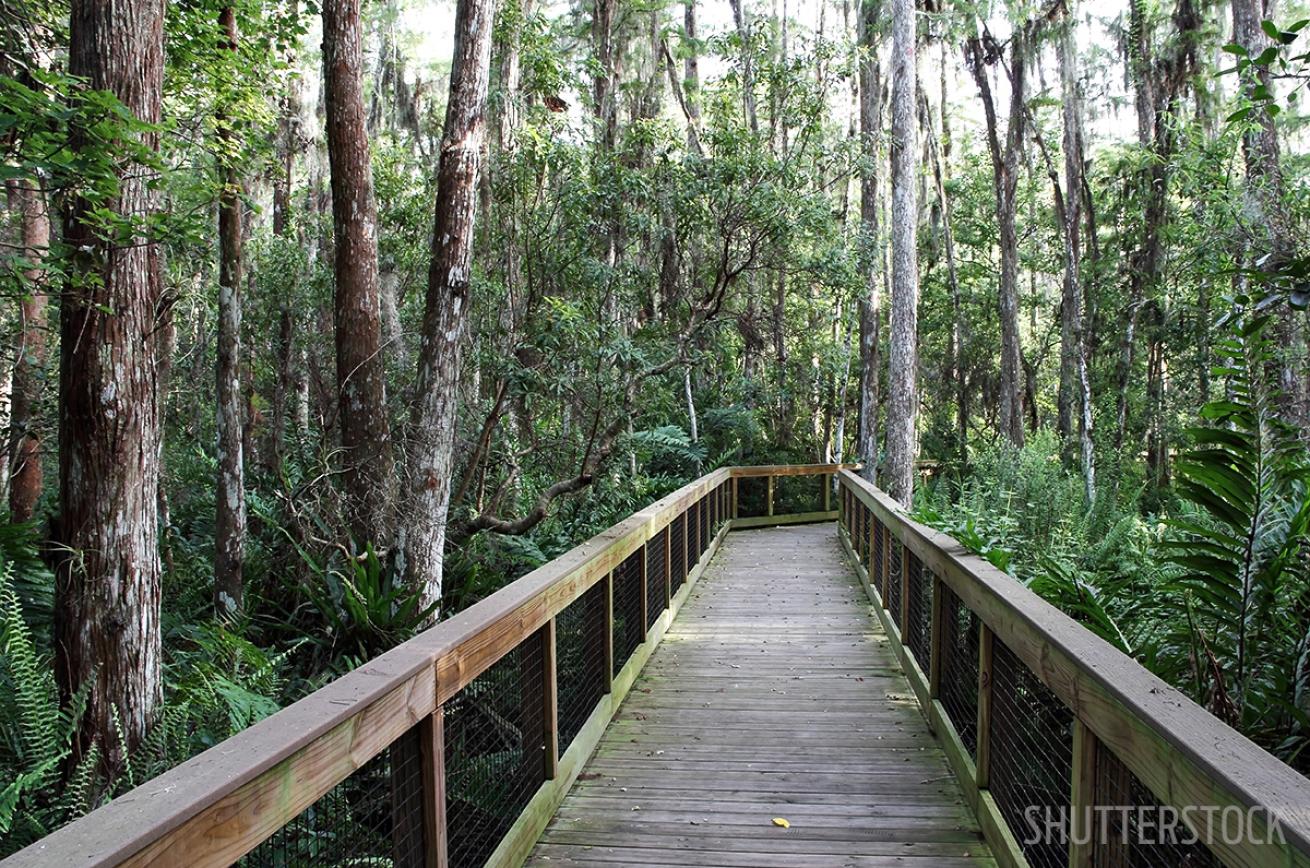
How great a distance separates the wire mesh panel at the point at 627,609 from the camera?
5012 mm

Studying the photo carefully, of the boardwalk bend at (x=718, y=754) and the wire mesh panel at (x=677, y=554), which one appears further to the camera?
the wire mesh panel at (x=677, y=554)

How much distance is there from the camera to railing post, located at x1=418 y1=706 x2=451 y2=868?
2256mm

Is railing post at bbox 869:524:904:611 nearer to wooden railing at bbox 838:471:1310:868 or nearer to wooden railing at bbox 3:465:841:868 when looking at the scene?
wooden railing at bbox 838:471:1310:868

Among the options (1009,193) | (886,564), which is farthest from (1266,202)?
(1009,193)

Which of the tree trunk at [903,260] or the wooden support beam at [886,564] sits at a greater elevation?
the tree trunk at [903,260]

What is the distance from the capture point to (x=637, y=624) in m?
5.46

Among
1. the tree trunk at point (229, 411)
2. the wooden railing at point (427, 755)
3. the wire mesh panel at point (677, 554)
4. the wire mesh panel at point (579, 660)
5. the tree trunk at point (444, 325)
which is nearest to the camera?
the wooden railing at point (427, 755)

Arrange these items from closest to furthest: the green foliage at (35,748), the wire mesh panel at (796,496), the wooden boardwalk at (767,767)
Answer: the wooden boardwalk at (767,767)
the green foliage at (35,748)
the wire mesh panel at (796,496)

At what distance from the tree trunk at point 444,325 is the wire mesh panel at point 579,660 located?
2.80 m

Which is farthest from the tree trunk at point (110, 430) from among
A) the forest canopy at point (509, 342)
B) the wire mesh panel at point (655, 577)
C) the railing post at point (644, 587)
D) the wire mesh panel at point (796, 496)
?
the wire mesh panel at point (796, 496)

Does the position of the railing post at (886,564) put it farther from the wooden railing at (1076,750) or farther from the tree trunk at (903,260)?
the tree trunk at (903,260)

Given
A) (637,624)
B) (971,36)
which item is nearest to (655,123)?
(637,624)

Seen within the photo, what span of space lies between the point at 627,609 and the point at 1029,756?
2734 millimetres

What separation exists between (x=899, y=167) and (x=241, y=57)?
30.3 ft
